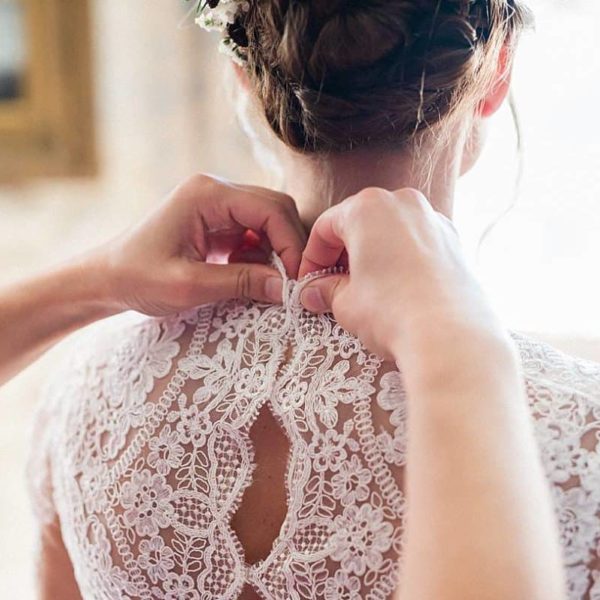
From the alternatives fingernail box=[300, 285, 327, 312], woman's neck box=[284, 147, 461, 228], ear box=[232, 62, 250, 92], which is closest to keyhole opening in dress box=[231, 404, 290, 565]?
fingernail box=[300, 285, 327, 312]

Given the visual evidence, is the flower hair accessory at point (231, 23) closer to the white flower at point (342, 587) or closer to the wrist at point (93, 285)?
the wrist at point (93, 285)

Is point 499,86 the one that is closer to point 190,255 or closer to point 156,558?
point 190,255

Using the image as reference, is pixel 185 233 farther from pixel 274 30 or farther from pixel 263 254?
pixel 274 30

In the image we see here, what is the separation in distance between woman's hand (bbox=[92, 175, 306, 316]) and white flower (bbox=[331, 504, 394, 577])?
0.22 metres

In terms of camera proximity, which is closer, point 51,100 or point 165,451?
point 165,451

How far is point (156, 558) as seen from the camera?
0.90 m

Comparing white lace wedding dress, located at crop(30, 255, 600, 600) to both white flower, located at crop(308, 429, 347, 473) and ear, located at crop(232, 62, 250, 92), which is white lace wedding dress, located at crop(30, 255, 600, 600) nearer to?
white flower, located at crop(308, 429, 347, 473)

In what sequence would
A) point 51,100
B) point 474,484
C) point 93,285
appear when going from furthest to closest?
point 51,100, point 93,285, point 474,484

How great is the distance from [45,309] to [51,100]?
63.8 inches

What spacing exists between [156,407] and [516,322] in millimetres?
1622

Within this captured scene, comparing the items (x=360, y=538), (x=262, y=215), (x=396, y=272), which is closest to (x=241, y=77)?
(x=262, y=215)

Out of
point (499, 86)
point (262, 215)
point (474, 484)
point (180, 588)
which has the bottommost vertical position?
point (180, 588)

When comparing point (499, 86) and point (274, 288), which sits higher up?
point (499, 86)

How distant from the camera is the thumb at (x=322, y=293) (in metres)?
0.81
